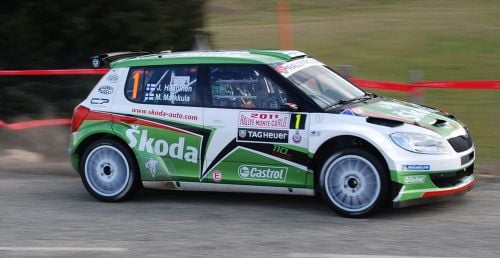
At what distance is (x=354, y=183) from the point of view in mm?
7250

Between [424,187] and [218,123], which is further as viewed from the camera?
[218,123]

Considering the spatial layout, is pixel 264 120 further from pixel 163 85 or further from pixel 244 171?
pixel 163 85

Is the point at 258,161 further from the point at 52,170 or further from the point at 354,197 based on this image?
the point at 52,170

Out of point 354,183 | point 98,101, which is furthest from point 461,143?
point 98,101

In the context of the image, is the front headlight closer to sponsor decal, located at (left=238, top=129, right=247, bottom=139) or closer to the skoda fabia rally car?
the skoda fabia rally car

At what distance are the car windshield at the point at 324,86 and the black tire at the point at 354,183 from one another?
60cm

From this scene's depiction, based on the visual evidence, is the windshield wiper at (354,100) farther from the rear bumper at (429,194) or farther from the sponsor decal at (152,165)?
the sponsor decal at (152,165)

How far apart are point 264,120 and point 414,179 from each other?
5.15ft

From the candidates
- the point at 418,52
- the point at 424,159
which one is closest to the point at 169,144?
the point at 424,159

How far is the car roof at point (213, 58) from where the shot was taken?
7.86 m

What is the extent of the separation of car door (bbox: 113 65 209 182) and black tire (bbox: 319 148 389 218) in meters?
1.38

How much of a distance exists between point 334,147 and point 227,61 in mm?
1472

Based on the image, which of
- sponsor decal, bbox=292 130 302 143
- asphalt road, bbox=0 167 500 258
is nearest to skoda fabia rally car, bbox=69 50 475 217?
sponsor decal, bbox=292 130 302 143

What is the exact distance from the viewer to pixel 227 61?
25.8 feet
